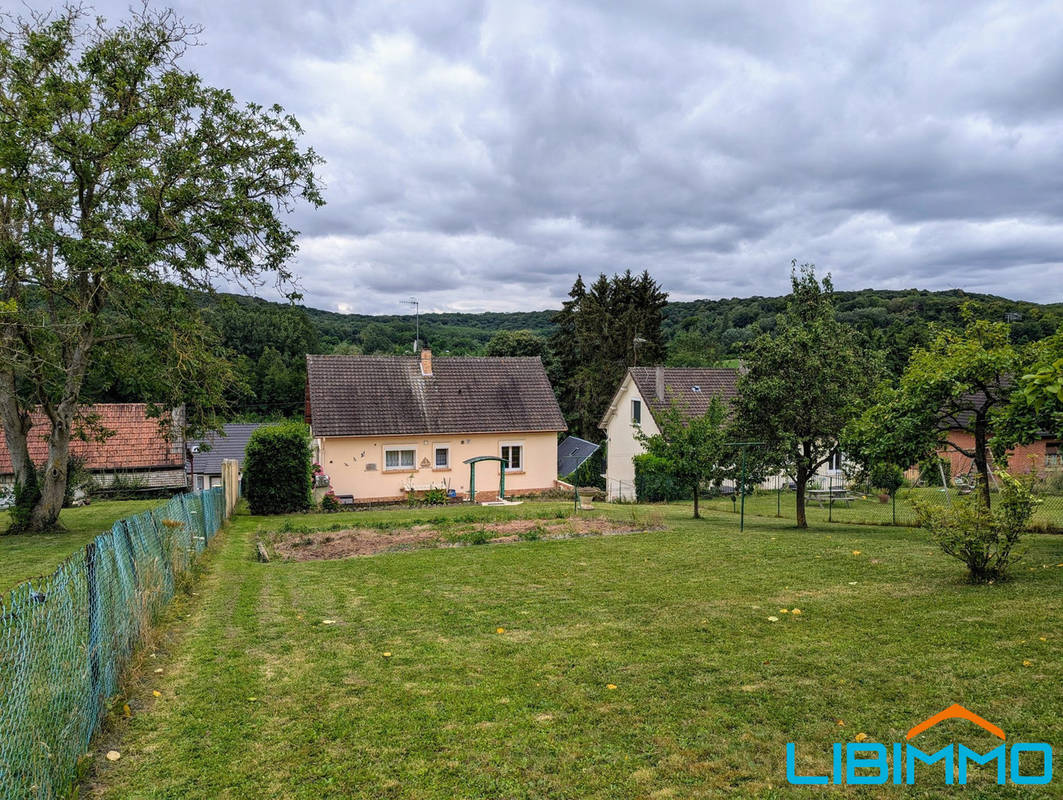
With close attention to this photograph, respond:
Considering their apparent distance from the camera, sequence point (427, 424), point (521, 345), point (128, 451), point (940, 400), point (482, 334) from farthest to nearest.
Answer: point (482, 334) → point (521, 345) → point (128, 451) → point (427, 424) → point (940, 400)

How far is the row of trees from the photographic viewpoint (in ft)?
40.9

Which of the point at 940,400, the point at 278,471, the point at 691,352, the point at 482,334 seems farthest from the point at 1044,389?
the point at 482,334

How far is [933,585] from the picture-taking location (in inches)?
313

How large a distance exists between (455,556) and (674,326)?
8330 cm

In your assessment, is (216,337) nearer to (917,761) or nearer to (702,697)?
(702,697)

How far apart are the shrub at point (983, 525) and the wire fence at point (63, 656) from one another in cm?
860

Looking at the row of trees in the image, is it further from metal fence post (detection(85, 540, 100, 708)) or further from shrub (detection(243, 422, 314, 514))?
shrub (detection(243, 422, 314, 514))

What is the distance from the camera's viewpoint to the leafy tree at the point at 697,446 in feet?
57.0

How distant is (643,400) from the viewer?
34.7m

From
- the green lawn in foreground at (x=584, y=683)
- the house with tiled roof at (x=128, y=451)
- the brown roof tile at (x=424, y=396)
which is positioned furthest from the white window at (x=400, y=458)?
the green lawn in foreground at (x=584, y=683)

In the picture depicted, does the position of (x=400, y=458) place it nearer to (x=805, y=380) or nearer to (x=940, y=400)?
(x=805, y=380)

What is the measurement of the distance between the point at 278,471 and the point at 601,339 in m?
35.7

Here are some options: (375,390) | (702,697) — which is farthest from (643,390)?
(702,697)

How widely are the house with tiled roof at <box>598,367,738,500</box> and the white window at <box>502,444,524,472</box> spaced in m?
5.28
